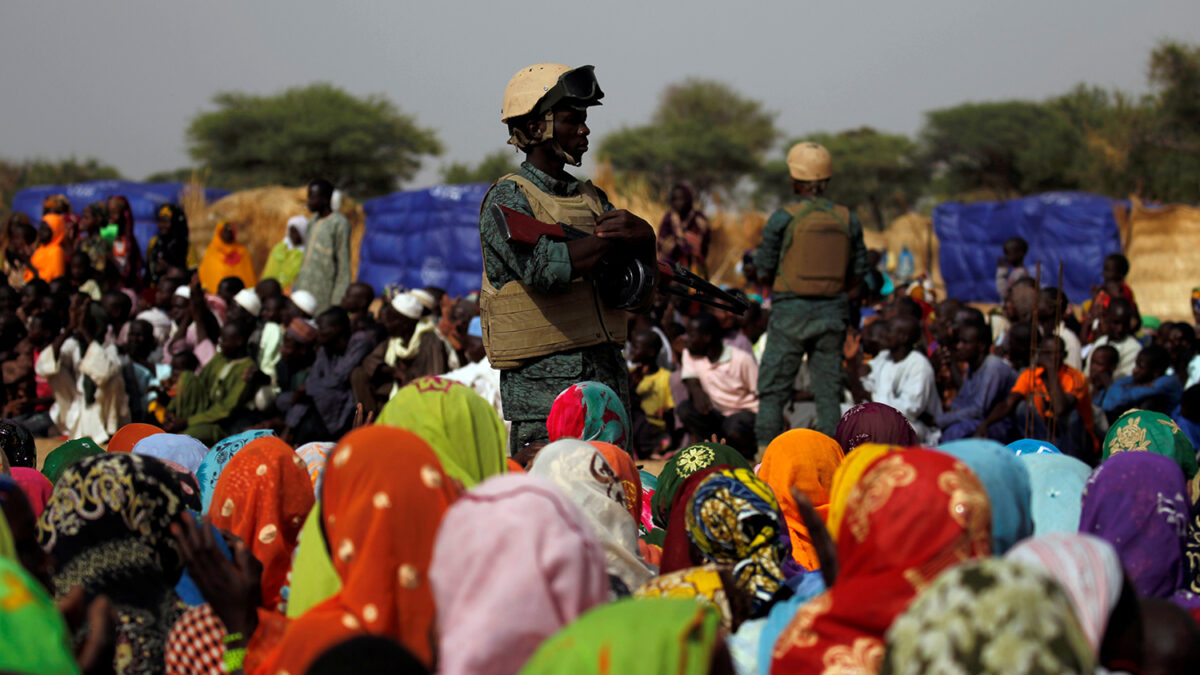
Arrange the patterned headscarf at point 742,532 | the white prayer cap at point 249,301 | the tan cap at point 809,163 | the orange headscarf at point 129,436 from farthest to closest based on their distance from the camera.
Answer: the white prayer cap at point 249,301 → the tan cap at point 809,163 → the orange headscarf at point 129,436 → the patterned headscarf at point 742,532

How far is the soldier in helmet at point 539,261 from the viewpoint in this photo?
4277 mm

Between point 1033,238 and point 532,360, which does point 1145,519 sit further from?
point 1033,238

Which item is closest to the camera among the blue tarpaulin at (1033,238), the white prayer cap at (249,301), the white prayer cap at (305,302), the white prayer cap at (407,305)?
the white prayer cap at (407,305)

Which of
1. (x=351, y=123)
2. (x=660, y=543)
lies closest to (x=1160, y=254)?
(x=660, y=543)

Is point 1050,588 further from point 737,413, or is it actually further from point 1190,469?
point 737,413

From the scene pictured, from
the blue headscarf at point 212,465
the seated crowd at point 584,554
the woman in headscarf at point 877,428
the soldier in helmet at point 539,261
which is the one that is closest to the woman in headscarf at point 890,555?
the seated crowd at point 584,554

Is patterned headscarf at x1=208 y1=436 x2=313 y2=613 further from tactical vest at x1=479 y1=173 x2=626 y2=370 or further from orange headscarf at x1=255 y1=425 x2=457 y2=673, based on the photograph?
tactical vest at x1=479 y1=173 x2=626 y2=370

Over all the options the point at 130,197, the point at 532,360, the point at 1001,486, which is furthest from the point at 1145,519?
the point at 130,197

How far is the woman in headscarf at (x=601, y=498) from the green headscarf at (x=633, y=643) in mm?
1174

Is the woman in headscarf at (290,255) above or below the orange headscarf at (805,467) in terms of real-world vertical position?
above

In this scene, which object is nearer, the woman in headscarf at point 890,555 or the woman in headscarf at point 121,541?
the woman in headscarf at point 890,555

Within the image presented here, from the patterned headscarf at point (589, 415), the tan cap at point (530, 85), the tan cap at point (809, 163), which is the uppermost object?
the tan cap at point (530, 85)

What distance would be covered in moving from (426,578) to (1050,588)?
116cm

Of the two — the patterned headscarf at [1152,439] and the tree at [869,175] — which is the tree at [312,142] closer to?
the tree at [869,175]
